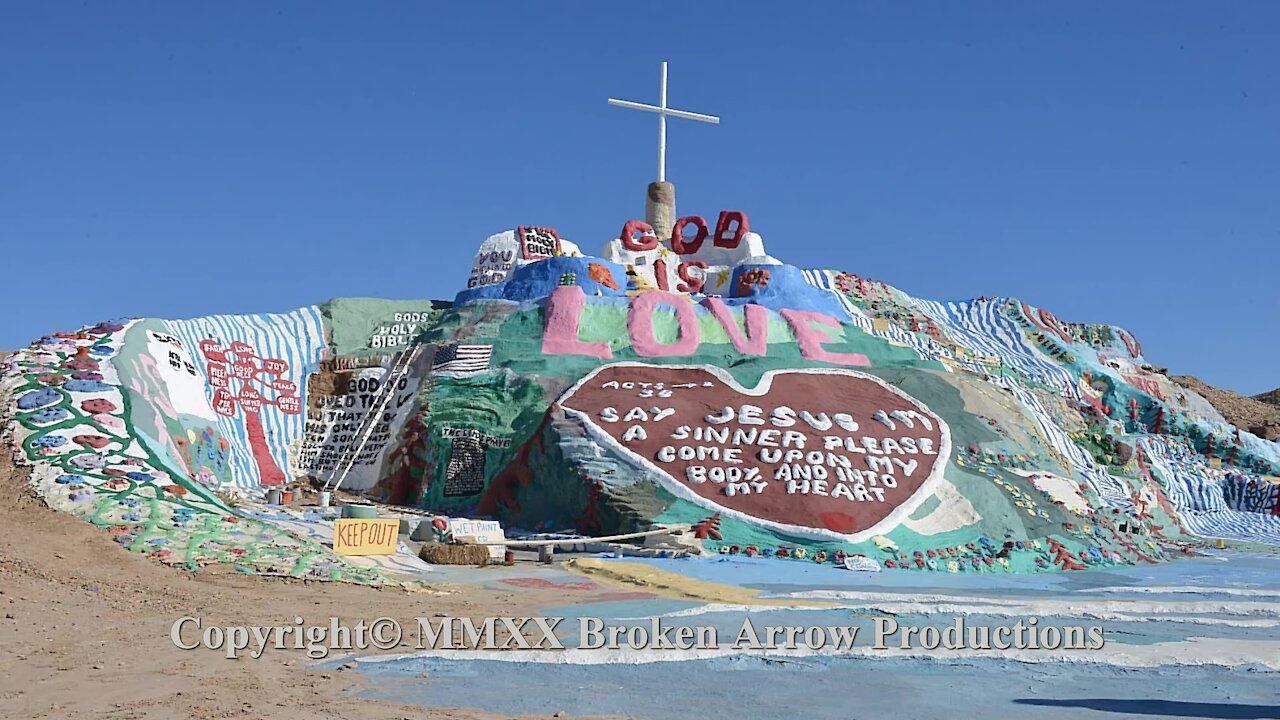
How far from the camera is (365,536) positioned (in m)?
13.1

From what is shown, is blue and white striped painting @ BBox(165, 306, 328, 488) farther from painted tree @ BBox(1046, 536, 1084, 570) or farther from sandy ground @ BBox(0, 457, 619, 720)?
painted tree @ BBox(1046, 536, 1084, 570)

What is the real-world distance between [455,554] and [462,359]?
887 cm

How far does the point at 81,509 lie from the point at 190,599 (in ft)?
12.7

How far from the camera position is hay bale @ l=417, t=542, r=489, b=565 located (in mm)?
13570

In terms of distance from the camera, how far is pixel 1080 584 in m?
13.8

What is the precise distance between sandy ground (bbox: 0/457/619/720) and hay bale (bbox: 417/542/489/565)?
224 centimetres

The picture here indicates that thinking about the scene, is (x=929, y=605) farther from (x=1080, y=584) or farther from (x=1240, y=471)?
(x=1240, y=471)

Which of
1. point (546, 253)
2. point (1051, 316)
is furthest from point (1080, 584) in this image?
point (1051, 316)

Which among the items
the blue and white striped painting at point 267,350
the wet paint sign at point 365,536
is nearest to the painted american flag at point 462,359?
the blue and white striped painting at point 267,350

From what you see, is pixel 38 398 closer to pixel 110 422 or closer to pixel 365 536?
pixel 110 422

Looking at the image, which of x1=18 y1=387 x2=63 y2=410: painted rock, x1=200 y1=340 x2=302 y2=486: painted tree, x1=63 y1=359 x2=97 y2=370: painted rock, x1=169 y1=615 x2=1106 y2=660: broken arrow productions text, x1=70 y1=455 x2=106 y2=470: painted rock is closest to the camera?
x1=169 y1=615 x2=1106 y2=660: broken arrow productions text

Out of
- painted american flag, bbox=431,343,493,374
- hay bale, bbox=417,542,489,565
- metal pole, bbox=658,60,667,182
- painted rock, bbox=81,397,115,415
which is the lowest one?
hay bale, bbox=417,542,489,565

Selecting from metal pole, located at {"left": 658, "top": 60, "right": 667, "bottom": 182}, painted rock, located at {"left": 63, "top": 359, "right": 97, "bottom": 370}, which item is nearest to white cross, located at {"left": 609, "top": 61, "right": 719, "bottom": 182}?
metal pole, located at {"left": 658, "top": 60, "right": 667, "bottom": 182}

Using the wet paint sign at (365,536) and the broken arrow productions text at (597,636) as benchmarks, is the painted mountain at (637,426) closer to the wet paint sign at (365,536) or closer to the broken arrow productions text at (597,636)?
the wet paint sign at (365,536)
